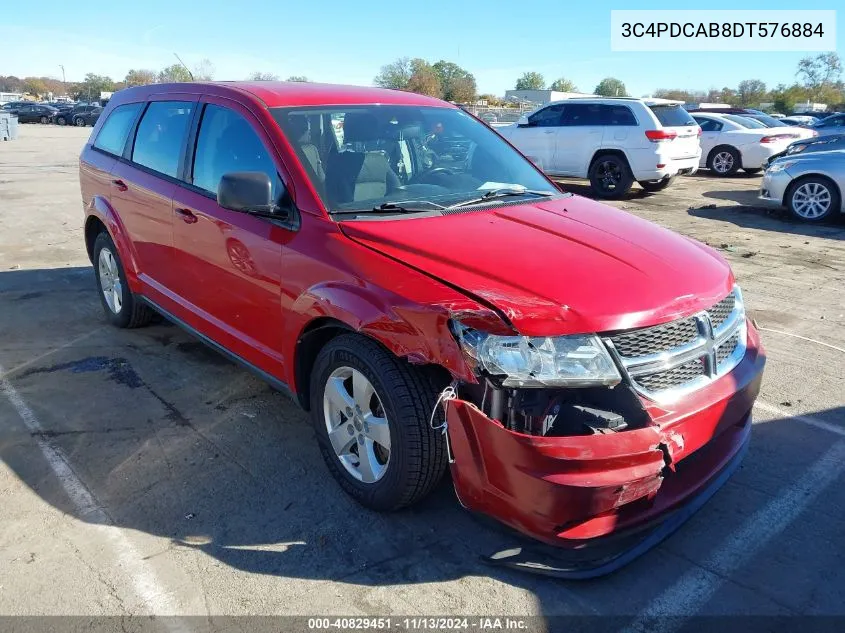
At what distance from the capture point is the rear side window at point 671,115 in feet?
42.4

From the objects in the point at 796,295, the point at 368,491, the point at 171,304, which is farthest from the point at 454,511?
the point at 796,295

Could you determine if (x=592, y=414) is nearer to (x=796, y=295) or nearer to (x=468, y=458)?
(x=468, y=458)

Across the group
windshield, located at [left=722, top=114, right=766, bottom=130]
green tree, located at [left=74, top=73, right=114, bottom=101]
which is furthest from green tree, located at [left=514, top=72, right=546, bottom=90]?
windshield, located at [left=722, top=114, right=766, bottom=130]

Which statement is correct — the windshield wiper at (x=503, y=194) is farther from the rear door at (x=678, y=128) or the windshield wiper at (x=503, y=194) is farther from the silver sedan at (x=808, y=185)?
the rear door at (x=678, y=128)

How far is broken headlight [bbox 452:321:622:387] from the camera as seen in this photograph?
246 cm

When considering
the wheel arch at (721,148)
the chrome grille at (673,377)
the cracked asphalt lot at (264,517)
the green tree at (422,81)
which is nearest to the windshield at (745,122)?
the wheel arch at (721,148)

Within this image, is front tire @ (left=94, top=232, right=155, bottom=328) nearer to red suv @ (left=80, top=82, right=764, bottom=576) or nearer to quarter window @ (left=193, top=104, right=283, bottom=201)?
red suv @ (left=80, top=82, right=764, bottom=576)

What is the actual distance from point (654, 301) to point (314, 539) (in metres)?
1.75

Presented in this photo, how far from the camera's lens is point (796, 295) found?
6816 mm

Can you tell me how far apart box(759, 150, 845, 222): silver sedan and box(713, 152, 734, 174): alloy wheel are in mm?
6727

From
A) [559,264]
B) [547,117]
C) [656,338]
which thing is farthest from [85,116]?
[656,338]

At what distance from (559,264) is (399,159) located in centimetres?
133

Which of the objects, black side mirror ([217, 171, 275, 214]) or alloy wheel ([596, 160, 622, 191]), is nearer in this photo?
black side mirror ([217, 171, 275, 214])

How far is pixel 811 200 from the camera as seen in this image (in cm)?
1085
